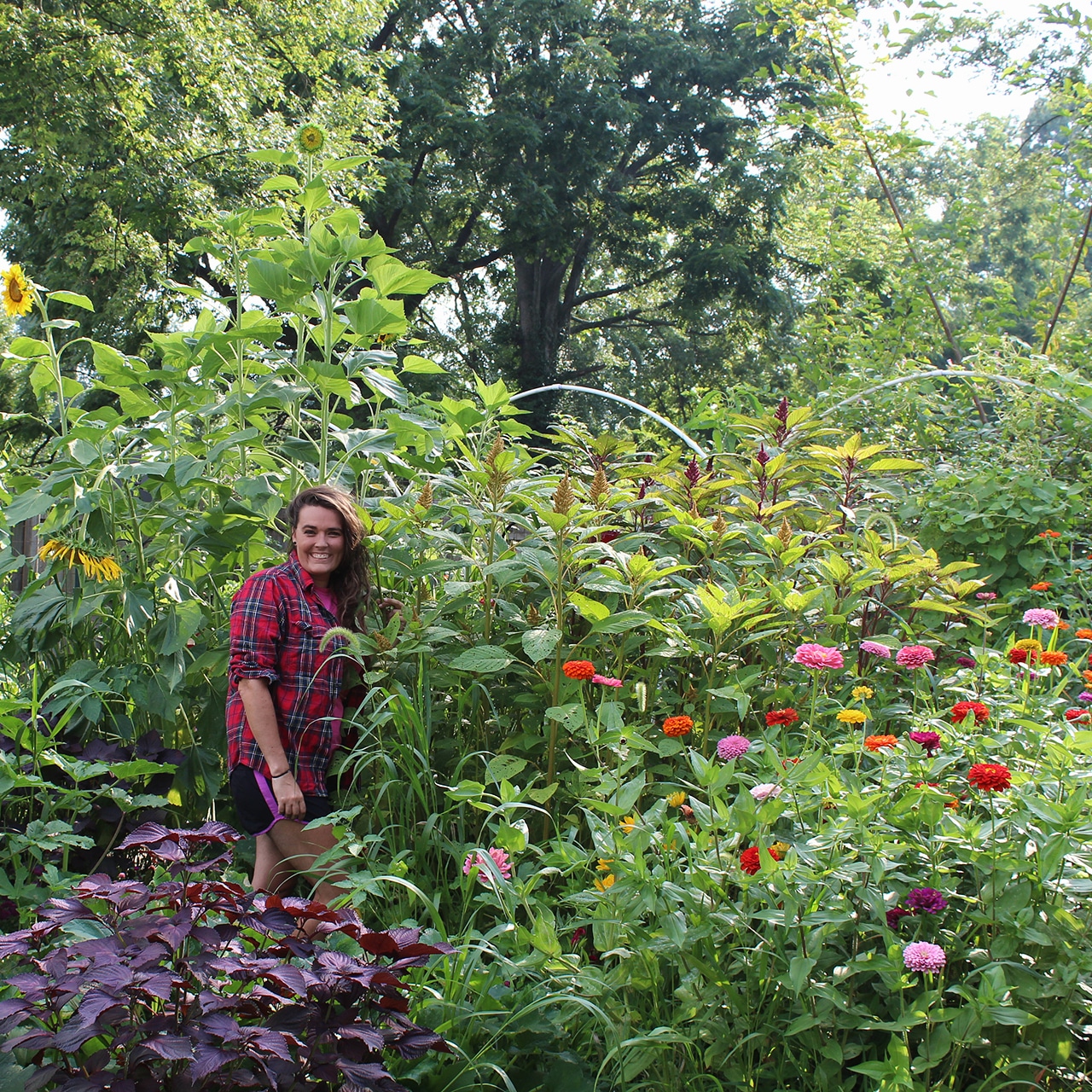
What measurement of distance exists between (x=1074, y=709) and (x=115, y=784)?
7.46ft

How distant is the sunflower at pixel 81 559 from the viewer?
2635 mm

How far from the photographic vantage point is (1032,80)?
586 cm

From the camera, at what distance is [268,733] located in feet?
8.02

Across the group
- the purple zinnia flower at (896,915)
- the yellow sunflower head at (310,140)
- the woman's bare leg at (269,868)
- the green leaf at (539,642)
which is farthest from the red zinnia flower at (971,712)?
the yellow sunflower head at (310,140)

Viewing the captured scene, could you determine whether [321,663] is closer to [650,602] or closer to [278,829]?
[278,829]

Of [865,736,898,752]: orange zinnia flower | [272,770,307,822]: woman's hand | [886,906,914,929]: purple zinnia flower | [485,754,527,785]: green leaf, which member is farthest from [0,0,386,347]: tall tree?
[886,906,914,929]: purple zinnia flower

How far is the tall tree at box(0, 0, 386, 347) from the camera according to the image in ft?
31.5

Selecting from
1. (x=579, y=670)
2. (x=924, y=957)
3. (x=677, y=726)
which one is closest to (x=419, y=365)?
(x=579, y=670)

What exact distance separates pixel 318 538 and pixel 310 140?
1156 mm

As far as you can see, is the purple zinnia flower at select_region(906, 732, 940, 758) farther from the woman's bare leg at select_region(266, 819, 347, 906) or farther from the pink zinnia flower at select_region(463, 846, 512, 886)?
the woman's bare leg at select_region(266, 819, 347, 906)

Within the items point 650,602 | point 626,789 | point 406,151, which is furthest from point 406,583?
point 406,151

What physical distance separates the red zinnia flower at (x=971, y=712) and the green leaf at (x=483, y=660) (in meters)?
0.95

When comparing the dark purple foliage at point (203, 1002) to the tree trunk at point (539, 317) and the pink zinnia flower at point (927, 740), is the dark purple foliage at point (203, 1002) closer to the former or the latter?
the pink zinnia flower at point (927, 740)

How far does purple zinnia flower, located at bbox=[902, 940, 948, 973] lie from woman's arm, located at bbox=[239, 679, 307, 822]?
5.11ft
